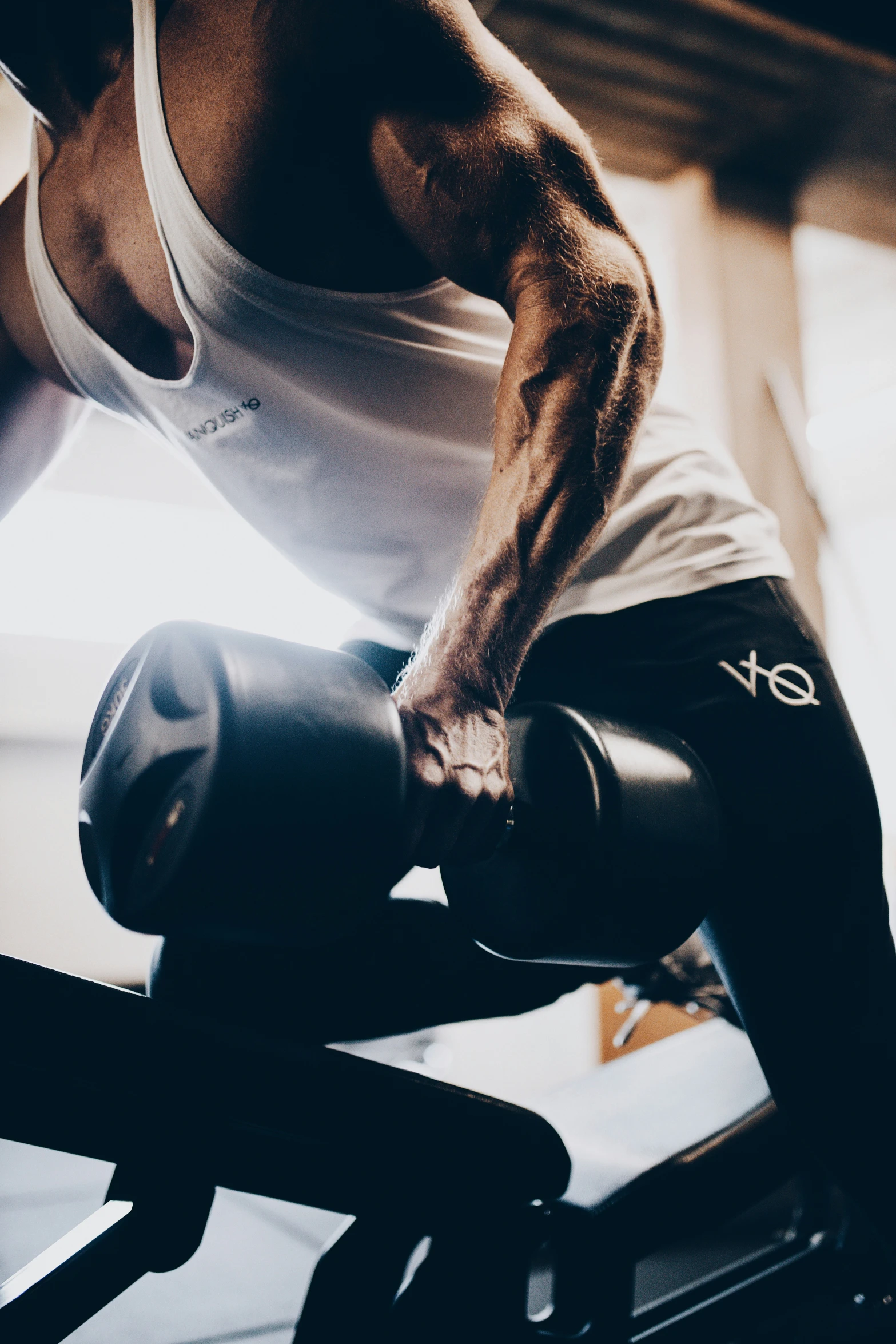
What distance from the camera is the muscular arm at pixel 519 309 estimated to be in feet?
2.00

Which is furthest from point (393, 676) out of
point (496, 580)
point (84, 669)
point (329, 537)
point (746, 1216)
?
point (84, 669)

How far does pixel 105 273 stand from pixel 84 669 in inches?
70.8

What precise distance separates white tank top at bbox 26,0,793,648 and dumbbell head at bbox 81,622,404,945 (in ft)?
1.40

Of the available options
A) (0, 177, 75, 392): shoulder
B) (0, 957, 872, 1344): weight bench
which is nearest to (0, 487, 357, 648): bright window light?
(0, 177, 75, 392): shoulder

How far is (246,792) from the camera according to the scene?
42 cm

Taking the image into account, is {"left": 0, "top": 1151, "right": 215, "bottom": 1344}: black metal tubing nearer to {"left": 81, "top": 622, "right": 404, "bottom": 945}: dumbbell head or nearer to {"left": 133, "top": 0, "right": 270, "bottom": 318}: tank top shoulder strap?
{"left": 81, "top": 622, "right": 404, "bottom": 945}: dumbbell head

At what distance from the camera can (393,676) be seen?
3.57ft

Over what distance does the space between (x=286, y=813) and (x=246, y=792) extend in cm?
2

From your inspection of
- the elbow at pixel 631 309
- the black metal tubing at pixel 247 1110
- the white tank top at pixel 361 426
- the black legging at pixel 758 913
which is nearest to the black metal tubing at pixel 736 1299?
the black legging at pixel 758 913

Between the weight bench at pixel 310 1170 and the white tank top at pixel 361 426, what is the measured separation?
0.48 meters

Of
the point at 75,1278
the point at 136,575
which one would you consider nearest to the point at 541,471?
the point at 75,1278

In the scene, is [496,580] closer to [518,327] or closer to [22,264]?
[518,327]

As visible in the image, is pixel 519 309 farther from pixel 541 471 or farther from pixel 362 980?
pixel 362 980

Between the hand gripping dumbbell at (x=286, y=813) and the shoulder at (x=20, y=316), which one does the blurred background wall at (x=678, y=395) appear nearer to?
the shoulder at (x=20, y=316)
